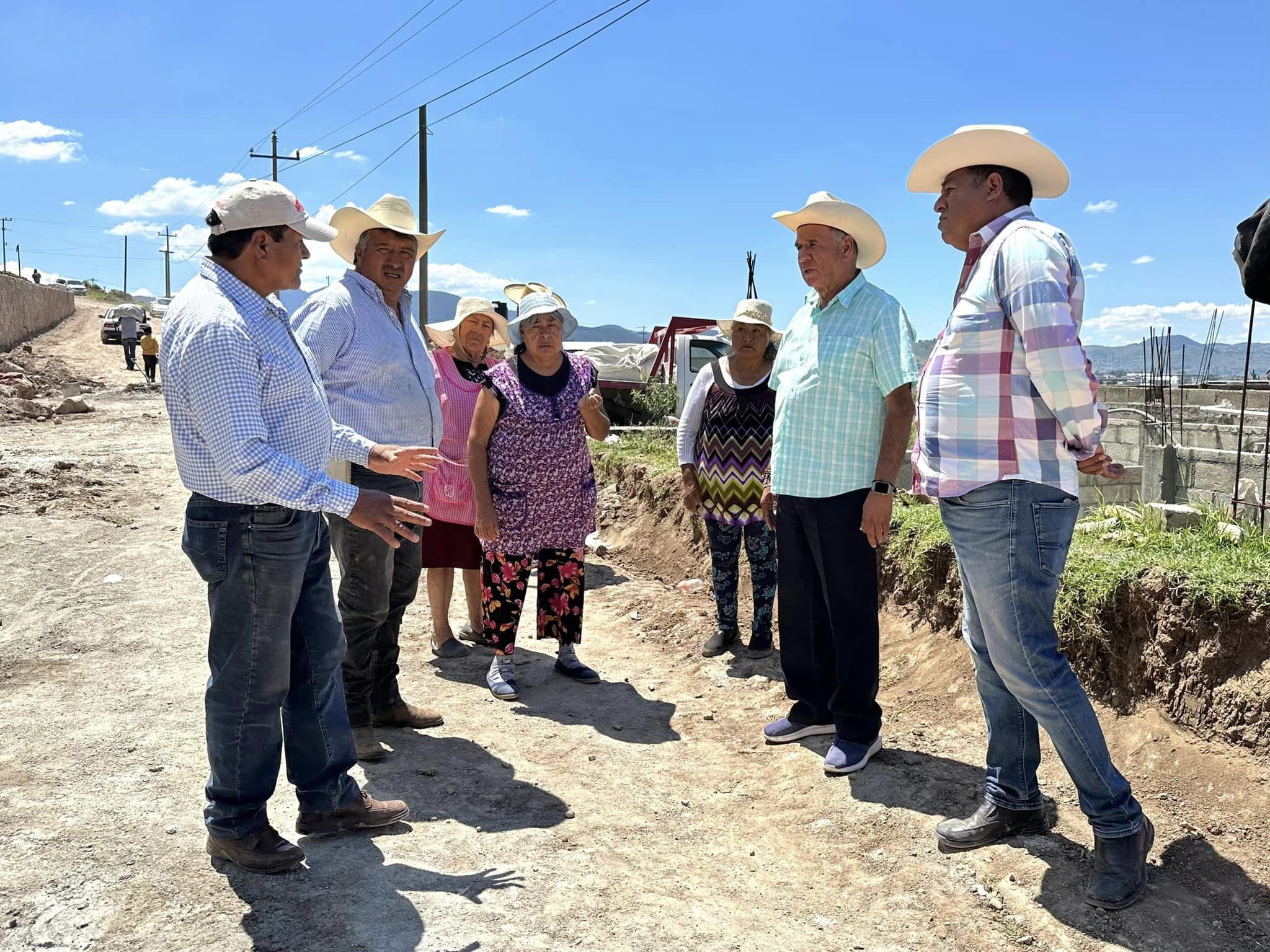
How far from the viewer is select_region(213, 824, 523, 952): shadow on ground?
2633 mm

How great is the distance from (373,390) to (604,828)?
6.30ft

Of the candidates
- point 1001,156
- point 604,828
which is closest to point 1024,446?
point 1001,156

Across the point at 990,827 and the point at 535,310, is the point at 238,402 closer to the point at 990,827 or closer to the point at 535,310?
the point at 535,310

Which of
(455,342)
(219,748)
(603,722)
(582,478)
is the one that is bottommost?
(603,722)

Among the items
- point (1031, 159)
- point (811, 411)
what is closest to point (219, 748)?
point (811, 411)

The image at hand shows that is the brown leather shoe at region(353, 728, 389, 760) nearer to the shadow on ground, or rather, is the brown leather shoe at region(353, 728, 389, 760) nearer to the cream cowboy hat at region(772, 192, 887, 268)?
the shadow on ground

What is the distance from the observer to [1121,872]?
281 centimetres

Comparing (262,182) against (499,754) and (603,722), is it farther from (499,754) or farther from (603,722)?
(603,722)

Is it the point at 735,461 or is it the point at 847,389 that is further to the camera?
the point at 735,461

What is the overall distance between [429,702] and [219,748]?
6.40ft

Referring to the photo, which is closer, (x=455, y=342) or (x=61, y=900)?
(x=61, y=900)

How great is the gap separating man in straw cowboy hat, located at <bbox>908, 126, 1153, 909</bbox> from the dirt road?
1.20ft

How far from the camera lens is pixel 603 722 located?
468cm

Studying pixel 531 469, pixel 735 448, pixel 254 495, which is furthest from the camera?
pixel 735 448
